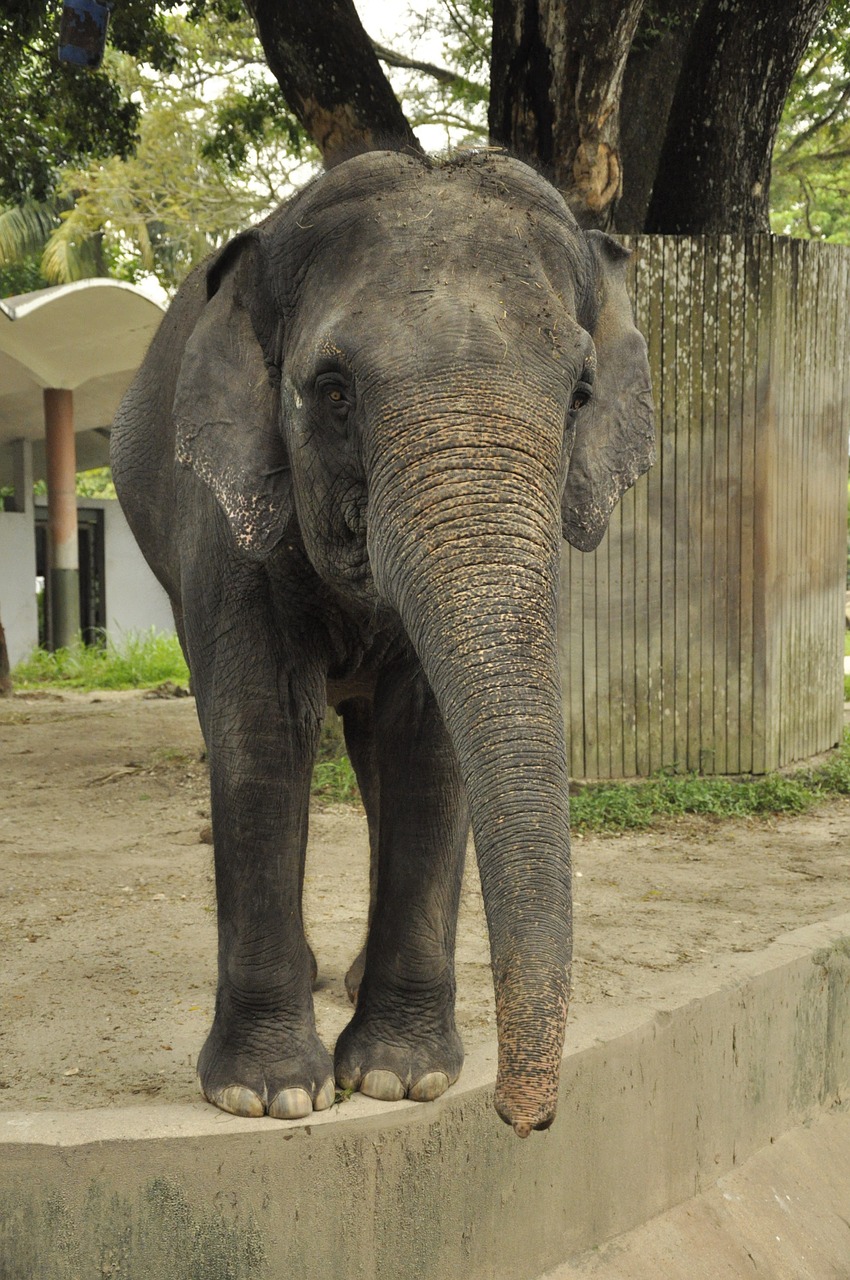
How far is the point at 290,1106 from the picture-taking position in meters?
3.42

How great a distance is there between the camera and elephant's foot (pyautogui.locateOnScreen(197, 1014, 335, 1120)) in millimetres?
3436

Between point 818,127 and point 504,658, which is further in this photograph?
point 818,127

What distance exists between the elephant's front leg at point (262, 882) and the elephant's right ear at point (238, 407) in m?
0.41

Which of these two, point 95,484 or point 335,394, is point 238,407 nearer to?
point 335,394

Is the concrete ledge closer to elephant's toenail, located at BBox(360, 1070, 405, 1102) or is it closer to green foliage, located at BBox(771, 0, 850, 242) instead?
elephant's toenail, located at BBox(360, 1070, 405, 1102)

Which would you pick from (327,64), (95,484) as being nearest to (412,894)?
(327,64)

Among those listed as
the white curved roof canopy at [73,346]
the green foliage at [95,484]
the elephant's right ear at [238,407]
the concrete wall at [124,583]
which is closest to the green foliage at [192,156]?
the white curved roof canopy at [73,346]

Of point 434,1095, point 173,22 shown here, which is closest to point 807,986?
point 434,1095

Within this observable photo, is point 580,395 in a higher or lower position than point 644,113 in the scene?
lower

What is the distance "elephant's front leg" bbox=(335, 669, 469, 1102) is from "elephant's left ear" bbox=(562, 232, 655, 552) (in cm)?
73

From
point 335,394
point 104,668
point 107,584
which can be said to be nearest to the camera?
point 335,394

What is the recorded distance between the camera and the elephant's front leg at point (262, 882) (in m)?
3.47

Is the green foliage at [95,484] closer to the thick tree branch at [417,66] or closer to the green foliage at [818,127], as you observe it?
the green foliage at [818,127]

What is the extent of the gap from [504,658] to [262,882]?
125 centimetres
